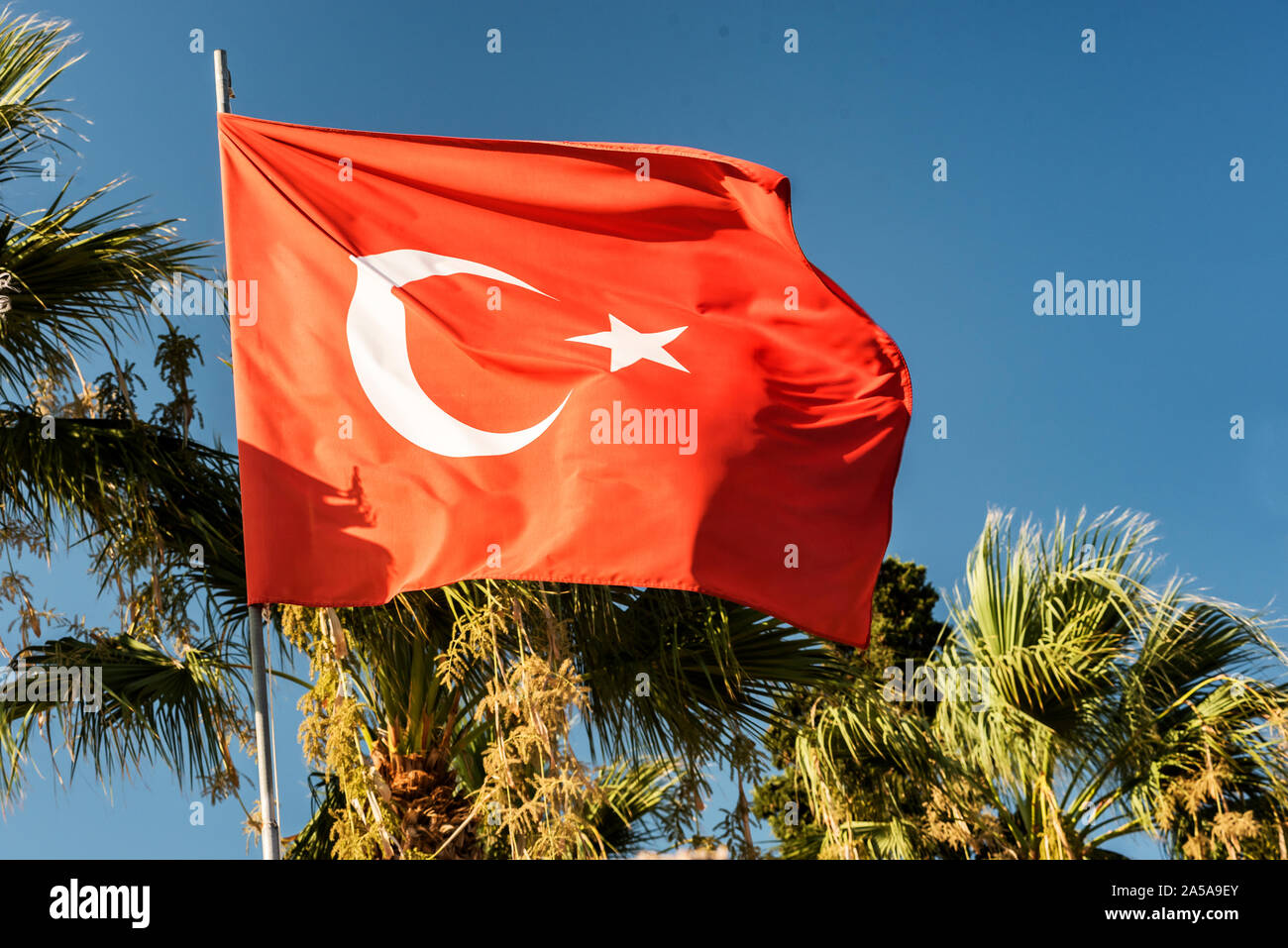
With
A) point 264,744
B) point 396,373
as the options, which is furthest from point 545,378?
point 264,744

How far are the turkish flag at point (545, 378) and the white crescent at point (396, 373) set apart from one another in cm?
1

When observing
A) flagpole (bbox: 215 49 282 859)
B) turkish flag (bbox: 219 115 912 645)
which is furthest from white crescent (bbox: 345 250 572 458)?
flagpole (bbox: 215 49 282 859)

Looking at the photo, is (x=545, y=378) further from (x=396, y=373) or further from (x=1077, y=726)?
(x=1077, y=726)

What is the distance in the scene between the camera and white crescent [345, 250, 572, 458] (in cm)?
589

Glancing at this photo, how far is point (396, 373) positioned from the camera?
601cm

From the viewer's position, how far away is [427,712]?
710cm

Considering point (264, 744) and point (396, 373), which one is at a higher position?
point (396, 373)

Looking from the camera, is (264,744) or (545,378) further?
(545,378)

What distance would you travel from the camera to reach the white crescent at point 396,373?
589cm

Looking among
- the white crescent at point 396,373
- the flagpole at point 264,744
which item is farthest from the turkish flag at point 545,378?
the flagpole at point 264,744

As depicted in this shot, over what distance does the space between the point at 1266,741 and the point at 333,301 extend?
6.30 meters

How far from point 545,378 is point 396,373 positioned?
0.71m

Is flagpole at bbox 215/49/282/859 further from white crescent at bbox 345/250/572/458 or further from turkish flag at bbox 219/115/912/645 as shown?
white crescent at bbox 345/250/572/458

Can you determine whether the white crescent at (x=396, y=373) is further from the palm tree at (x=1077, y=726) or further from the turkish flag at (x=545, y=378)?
the palm tree at (x=1077, y=726)
